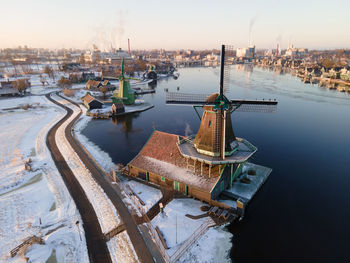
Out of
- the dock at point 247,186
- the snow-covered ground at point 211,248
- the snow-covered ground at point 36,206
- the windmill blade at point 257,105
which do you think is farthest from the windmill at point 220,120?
the snow-covered ground at point 36,206

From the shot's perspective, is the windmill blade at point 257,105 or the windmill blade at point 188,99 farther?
the windmill blade at point 188,99

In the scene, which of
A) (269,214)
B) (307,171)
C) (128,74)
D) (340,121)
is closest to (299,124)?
(340,121)

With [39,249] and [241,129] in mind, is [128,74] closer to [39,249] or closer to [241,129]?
[241,129]

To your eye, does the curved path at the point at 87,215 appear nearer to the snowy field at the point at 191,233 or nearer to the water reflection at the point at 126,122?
the snowy field at the point at 191,233

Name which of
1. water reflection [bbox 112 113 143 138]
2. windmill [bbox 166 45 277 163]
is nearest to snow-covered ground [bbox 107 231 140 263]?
windmill [bbox 166 45 277 163]

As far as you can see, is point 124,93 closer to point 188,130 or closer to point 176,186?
point 188,130

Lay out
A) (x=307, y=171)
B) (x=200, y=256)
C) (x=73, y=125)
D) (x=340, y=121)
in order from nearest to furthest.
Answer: (x=200, y=256), (x=307, y=171), (x=73, y=125), (x=340, y=121)
